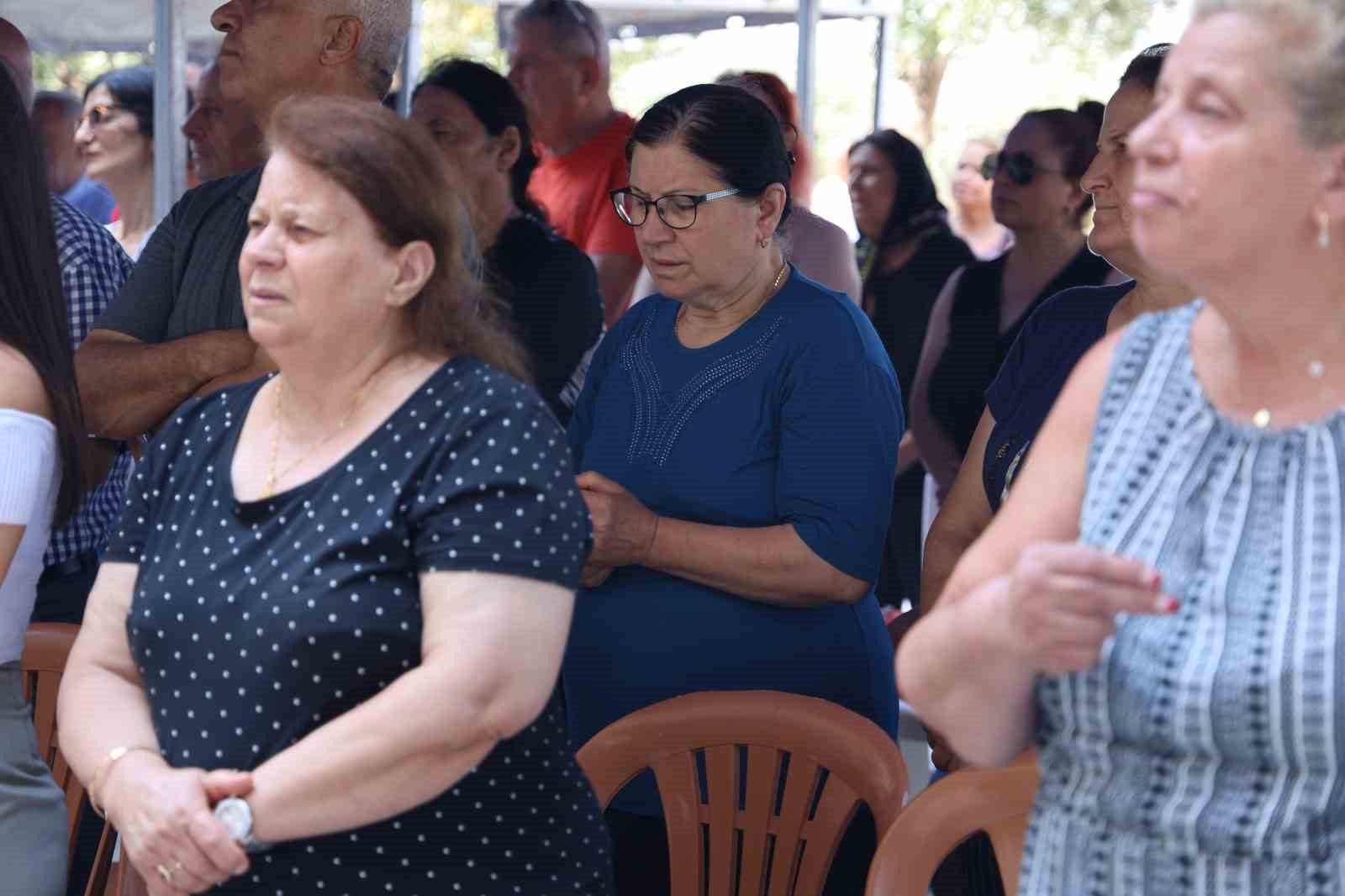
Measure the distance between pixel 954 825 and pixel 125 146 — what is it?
13.6 feet

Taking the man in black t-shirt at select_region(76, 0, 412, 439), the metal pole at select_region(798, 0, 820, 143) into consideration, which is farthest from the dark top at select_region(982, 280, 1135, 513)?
the metal pole at select_region(798, 0, 820, 143)

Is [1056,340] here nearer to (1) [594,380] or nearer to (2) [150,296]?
(1) [594,380]

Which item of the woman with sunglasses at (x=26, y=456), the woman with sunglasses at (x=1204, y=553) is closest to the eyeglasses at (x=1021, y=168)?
the woman with sunglasses at (x=26, y=456)

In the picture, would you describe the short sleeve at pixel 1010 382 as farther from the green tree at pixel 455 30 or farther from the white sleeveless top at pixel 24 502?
the green tree at pixel 455 30

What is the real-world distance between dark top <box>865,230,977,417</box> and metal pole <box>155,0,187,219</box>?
7.36 ft

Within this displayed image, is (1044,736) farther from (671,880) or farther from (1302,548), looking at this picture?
(671,880)

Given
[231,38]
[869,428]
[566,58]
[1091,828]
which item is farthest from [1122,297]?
[566,58]

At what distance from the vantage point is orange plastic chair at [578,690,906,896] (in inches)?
86.0

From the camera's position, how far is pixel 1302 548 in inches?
53.0

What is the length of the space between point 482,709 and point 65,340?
1025mm

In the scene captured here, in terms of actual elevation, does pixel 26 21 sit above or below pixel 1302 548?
above

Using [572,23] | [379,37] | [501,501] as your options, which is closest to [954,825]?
[501,501]

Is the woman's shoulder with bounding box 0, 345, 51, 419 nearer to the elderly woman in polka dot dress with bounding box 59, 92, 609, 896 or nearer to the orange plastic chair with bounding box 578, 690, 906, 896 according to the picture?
the elderly woman in polka dot dress with bounding box 59, 92, 609, 896

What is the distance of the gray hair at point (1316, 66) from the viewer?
1.30 meters
